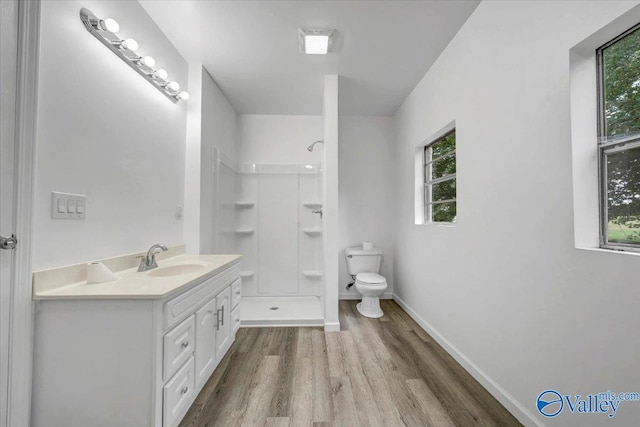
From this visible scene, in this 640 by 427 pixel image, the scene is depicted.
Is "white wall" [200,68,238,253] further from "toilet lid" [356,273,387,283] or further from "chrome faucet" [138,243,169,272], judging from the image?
"toilet lid" [356,273,387,283]

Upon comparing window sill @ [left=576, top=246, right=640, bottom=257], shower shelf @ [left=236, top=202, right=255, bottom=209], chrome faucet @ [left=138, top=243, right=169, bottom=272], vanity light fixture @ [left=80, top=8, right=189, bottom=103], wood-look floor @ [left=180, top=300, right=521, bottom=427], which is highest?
vanity light fixture @ [left=80, top=8, right=189, bottom=103]

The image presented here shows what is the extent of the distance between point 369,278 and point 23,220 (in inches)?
105

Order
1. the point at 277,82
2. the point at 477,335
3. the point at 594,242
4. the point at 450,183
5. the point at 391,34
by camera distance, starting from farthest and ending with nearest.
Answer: the point at 277,82, the point at 450,183, the point at 391,34, the point at 477,335, the point at 594,242

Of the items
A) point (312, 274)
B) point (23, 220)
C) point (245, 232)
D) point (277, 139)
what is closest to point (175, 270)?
point (23, 220)

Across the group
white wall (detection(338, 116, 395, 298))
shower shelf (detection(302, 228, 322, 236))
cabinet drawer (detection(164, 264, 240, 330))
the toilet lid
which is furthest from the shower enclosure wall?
cabinet drawer (detection(164, 264, 240, 330))

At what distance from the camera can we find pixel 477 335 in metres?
1.74

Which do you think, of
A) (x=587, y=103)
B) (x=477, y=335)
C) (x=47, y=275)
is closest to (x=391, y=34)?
(x=587, y=103)

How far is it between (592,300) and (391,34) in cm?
205

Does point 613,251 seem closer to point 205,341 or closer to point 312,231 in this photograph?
point 205,341

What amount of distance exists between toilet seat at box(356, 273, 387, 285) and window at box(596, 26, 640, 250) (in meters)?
1.93

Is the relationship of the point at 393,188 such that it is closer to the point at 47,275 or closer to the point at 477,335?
the point at 477,335

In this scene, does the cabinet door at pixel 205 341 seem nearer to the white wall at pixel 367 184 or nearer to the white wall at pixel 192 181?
the white wall at pixel 192 181

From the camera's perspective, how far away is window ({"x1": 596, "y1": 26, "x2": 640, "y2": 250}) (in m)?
1.01

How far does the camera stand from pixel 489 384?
1.61m
